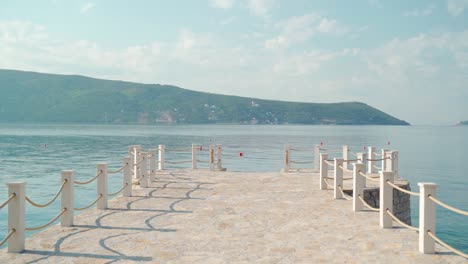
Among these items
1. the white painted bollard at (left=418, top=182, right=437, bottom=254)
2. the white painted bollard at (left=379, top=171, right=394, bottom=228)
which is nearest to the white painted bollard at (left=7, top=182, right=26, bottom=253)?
the white painted bollard at (left=418, top=182, right=437, bottom=254)

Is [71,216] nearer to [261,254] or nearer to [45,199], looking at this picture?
[261,254]

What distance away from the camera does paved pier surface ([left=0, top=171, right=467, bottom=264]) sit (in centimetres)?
723

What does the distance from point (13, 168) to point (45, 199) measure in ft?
59.3

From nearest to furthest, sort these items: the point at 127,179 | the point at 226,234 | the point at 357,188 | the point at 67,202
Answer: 1. the point at 226,234
2. the point at 67,202
3. the point at 357,188
4. the point at 127,179

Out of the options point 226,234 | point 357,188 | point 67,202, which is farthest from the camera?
point 357,188

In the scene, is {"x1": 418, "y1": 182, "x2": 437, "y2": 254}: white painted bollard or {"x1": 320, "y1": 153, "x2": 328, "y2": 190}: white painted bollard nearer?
{"x1": 418, "y1": 182, "x2": 437, "y2": 254}: white painted bollard

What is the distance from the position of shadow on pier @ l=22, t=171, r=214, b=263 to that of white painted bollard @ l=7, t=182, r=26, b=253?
0.22m

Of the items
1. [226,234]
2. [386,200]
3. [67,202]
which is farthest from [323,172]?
[67,202]

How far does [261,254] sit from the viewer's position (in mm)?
7383

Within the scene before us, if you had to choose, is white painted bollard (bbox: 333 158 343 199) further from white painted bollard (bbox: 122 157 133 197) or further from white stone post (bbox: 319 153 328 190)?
white painted bollard (bbox: 122 157 133 197)

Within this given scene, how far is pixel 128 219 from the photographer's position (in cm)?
1026

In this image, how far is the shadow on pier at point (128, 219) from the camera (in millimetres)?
7359

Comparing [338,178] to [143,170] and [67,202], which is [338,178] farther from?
[67,202]

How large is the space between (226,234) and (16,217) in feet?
13.5
